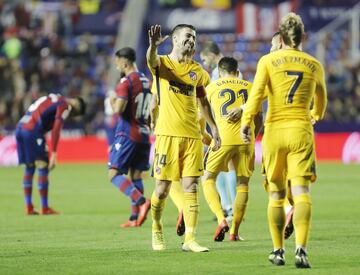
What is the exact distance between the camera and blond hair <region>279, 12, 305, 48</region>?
9.73 meters

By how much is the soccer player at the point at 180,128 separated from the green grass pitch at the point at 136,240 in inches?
25.1

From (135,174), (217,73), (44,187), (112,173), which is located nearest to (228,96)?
(217,73)

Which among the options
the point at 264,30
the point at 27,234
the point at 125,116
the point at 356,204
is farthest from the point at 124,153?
the point at 264,30

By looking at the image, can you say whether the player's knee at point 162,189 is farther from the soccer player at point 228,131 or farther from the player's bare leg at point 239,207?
the soccer player at point 228,131

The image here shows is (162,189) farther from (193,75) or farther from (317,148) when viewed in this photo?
(317,148)

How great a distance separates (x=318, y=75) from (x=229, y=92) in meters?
3.21

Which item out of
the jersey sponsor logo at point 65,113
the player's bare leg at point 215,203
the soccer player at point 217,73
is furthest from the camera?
the jersey sponsor logo at point 65,113

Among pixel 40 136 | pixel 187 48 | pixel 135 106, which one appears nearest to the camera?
pixel 187 48

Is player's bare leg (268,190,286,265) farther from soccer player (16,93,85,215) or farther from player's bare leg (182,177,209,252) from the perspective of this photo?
soccer player (16,93,85,215)

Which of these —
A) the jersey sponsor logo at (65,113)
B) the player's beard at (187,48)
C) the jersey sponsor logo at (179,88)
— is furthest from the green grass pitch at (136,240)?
the player's beard at (187,48)

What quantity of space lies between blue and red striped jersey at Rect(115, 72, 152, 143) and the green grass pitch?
1273 millimetres

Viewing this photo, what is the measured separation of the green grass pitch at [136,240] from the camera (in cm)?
998

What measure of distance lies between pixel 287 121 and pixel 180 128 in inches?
67.4

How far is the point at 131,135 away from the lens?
49.3 feet
